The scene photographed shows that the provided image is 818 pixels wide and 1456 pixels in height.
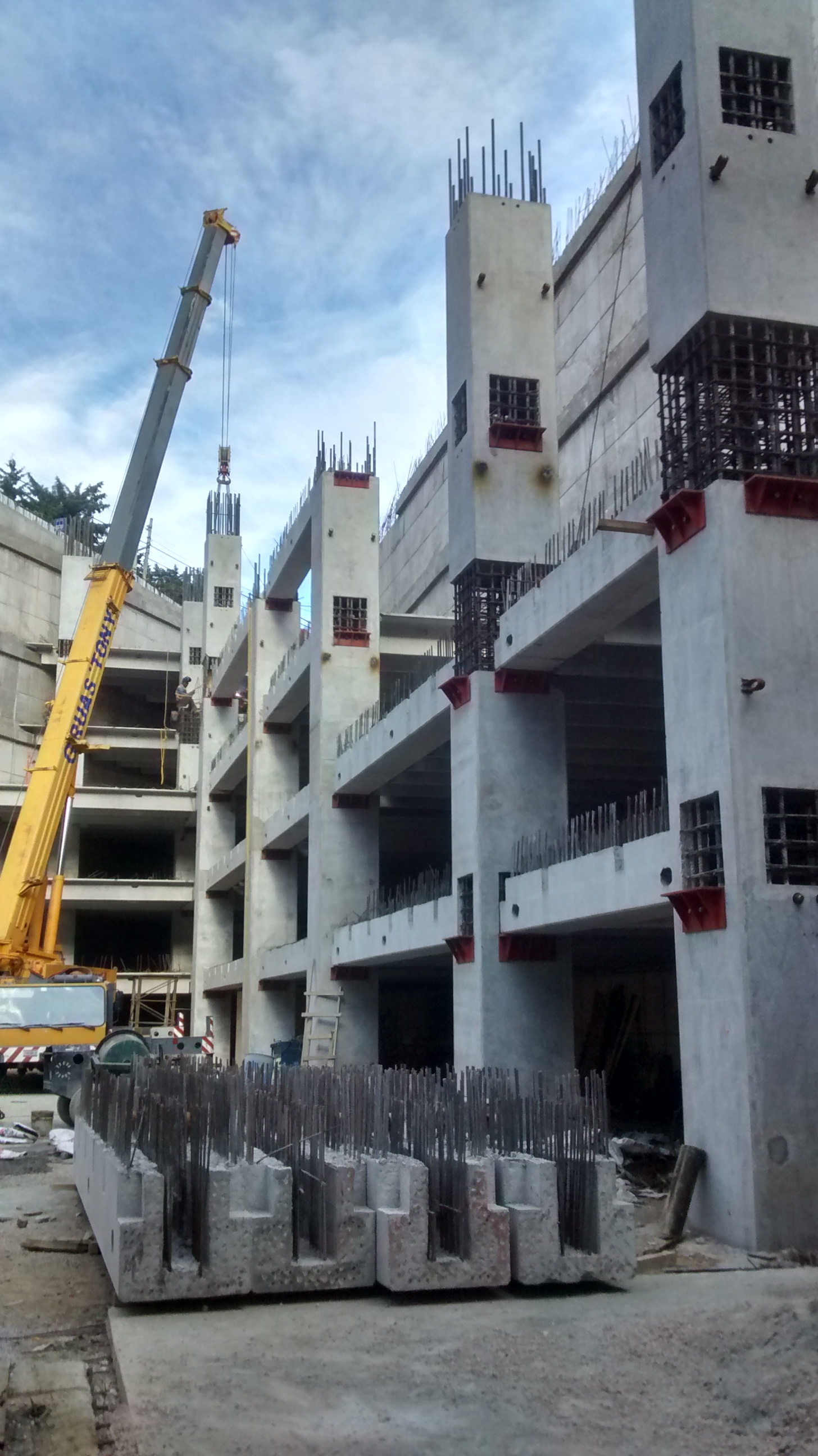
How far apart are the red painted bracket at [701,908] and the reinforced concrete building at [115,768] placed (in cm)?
3434

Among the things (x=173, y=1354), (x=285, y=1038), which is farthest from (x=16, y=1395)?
(x=285, y=1038)

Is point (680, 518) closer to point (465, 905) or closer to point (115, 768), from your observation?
point (465, 905)

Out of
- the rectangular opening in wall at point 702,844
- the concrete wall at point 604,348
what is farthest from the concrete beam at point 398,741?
the rectangular opening in wall at point 702,844

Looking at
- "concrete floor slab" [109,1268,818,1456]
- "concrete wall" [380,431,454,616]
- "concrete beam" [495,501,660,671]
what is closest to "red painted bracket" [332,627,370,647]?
"concrete wall" [380,431,454,616]

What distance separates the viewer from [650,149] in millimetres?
15406

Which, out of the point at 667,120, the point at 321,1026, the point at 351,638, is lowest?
the point at 321,1026

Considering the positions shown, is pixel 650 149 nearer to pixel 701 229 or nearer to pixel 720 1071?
pixel 701 229

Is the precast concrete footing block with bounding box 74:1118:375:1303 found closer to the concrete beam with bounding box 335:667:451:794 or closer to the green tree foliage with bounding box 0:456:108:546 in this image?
the concrete beam with bounding box 335:667:451:794

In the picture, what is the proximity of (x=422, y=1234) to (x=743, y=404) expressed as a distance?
30.2ft

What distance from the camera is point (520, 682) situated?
20.2m

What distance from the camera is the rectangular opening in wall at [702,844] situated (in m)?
12.8

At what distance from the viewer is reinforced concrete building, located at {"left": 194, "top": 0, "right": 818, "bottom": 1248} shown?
41.3ft

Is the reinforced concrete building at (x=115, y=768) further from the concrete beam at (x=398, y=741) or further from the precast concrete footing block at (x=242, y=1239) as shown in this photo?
the precast concrete footing block at (x=242, y=1239)

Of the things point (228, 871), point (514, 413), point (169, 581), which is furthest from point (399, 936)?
point (169, 581)
